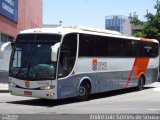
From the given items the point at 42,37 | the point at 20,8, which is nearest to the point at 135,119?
the point at 42,37

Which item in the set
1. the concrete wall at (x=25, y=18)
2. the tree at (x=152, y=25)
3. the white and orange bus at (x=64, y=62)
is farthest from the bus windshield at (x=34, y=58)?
the tree at (x=152, y=25)

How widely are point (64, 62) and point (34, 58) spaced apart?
1.12 m

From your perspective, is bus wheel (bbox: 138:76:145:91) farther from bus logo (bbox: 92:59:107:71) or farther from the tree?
the tree

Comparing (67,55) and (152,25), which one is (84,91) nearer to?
(67,55)

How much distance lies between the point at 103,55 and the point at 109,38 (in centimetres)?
104

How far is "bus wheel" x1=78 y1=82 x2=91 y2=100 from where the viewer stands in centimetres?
1905

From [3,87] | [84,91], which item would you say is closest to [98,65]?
[84,91]

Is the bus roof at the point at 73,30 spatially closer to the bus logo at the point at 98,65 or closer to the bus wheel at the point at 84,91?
the bus logo at the point at 98,65

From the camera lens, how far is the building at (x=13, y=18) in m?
28.4

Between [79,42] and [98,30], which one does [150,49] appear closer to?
[98,30]

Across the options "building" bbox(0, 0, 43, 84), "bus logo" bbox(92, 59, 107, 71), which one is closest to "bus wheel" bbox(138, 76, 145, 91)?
"bus logo" bbox(92, 59, 107, 71)

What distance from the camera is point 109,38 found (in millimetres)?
21375

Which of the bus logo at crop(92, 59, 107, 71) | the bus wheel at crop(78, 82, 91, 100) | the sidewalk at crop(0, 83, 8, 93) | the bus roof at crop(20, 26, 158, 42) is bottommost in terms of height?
the sidewalk at crop(0, 83, 8, 93)

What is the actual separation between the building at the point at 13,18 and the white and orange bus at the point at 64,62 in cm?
874
